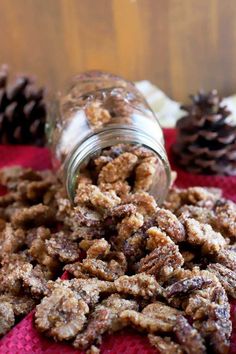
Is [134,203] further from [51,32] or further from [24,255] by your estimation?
[51,32]

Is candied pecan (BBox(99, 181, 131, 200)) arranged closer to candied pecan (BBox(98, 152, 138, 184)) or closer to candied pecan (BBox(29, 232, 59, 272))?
candied pecan (BBox(98, 152, 138, 184))

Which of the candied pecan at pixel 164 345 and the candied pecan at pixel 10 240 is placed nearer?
the candied pecan at pixel 164 345

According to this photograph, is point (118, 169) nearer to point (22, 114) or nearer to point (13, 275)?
point (13, 275)

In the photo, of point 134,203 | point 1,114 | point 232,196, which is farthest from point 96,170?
point 1,114

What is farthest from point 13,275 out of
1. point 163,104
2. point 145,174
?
point 163,104

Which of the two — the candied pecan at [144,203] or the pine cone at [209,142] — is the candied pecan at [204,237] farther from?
the pine cone at [209,142]

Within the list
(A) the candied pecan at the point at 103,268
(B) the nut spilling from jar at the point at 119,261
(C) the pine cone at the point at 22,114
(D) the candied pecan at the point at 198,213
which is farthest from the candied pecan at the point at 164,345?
(C) the pine cone at the point at 22,114
